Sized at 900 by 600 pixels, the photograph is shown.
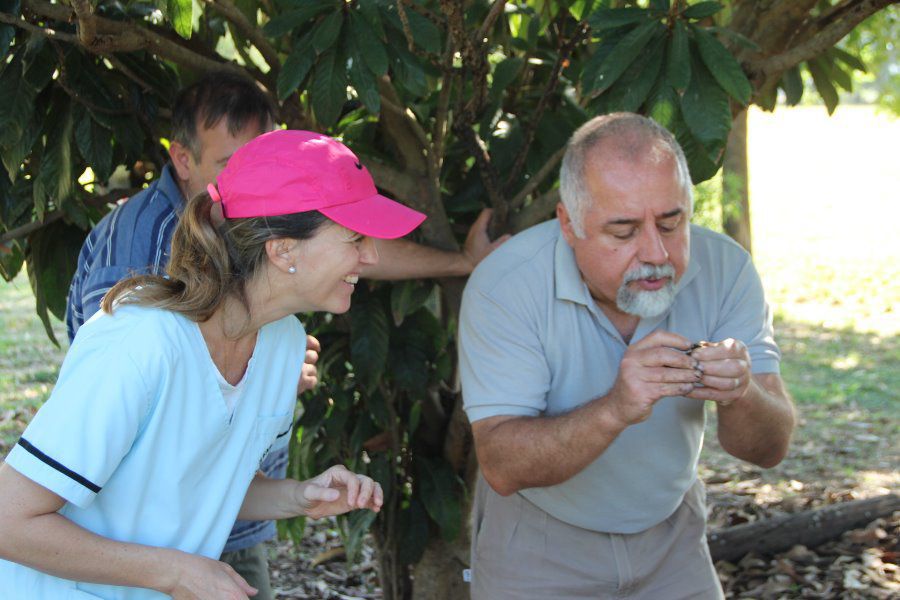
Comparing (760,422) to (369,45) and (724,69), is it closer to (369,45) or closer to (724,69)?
(724,69)

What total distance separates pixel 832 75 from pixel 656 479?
1900 millimetres

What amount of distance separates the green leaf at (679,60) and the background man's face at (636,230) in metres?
0.21

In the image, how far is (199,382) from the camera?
2.10 metres

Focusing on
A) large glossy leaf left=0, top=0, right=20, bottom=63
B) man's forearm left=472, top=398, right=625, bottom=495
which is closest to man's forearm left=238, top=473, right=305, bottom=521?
man's forearm left=472, top=398, right=625, bottom=495

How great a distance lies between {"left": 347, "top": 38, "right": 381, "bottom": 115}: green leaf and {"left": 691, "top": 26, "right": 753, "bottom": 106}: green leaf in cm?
85

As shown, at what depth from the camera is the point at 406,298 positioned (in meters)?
3.34

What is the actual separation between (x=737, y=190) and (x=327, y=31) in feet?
18.6

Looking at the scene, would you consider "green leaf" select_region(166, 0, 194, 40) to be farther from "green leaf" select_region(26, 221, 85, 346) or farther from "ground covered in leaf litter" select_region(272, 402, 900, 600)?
"ground covered in leaf litter" select_region(272, 402, 900, 600)

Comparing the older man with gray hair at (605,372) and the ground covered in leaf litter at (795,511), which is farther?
the ground covered in leaf litter at (795,511)

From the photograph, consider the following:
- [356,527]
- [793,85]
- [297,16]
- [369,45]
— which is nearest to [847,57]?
[793,85]

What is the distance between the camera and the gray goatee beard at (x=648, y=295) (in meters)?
2.68

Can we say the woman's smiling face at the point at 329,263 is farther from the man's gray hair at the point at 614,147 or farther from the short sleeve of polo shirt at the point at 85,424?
the man's gray hair at the point at 614,147

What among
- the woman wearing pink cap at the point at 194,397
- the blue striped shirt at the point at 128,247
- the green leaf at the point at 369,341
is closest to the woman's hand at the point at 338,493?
the woman wearing pink cap at the point at 194,397

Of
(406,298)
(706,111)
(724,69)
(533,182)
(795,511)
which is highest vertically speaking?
(724,69)
